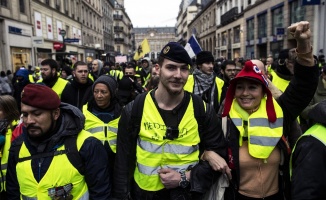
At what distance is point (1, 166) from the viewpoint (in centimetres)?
280

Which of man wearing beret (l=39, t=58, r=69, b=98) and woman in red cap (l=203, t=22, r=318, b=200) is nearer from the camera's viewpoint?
woman in red cap (l=203, t=22, r=318, b=200)

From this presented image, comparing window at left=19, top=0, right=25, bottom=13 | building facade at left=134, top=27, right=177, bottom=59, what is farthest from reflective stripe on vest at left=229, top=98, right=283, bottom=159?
building facade at left=134, top=27, right=177, bottom=59

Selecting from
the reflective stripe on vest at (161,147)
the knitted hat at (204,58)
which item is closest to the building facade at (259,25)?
the knitted hat at (204,58)

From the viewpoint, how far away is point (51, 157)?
219cm

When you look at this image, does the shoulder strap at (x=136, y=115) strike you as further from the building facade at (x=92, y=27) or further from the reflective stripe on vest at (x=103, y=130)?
the building facade at (x=92, y=27)

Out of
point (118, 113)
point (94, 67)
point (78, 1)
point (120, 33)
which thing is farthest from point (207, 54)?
point (120, 33)

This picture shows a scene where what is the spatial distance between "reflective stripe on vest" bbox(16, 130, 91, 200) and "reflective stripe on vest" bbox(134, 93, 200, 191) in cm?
55

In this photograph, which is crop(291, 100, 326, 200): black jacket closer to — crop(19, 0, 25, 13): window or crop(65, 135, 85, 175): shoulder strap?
crop(65, 135, 85, 175): shoulder strap

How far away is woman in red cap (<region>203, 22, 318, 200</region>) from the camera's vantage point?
2219mm

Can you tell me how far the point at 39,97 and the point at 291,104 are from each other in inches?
83.1

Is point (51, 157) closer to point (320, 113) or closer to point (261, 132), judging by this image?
point (261, 132)

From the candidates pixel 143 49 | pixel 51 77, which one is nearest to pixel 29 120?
pixel 51 77

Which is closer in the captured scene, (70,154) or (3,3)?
(70,154)

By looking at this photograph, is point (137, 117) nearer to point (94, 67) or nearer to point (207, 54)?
point (207, 54)
